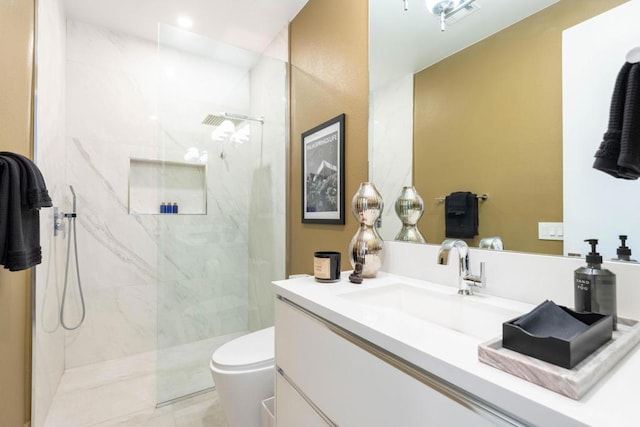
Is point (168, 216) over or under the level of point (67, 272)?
over

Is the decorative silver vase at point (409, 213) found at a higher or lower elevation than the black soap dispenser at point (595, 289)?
higher

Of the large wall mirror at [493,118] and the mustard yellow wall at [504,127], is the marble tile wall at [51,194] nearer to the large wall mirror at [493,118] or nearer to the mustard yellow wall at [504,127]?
the large wall mirror at [493,118]

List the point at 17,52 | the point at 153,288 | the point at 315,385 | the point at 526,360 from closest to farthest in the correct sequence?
the point at 526,360 → the point at 315,385 → the point at 17,52 → the point at 153,288

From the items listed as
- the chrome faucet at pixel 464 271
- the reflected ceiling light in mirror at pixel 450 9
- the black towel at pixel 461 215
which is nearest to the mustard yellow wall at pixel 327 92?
the reflected ceiling light in mirror at pixel 450 9

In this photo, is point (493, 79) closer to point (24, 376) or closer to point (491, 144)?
point (491, 144)

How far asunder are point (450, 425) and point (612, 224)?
0.69m

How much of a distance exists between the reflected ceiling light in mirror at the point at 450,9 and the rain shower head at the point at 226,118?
63.7 inches

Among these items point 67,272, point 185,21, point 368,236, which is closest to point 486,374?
point 368,236

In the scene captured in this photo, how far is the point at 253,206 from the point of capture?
2.63m

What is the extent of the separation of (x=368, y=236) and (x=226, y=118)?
5.78 ft

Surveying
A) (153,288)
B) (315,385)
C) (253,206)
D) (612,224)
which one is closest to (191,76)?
(253,206)

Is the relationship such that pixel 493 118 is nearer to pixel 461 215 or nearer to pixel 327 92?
pixel 461 215

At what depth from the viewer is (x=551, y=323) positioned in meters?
0.62

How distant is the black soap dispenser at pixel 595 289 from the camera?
27.5 inches
